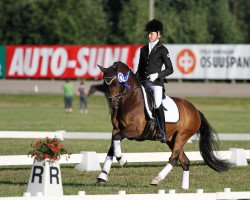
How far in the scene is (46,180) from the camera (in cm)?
1388

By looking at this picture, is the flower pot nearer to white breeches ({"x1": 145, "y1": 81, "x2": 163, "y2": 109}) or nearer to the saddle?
the saddle

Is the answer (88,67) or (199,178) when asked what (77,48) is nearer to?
(88,67)

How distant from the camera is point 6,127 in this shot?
1412 inches

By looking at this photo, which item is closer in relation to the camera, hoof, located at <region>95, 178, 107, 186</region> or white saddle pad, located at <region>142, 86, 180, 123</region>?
hoof, located at <region>95, 178, 107, 186</region>

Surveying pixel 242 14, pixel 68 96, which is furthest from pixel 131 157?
pixel 242 14

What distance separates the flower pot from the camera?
45.6ft

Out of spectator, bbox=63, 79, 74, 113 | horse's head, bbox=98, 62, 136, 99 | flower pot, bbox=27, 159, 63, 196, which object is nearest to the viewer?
flower pot, bbox=27, 159, 63, 196

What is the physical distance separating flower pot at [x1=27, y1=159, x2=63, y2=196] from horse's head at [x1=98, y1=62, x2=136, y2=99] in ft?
7.51

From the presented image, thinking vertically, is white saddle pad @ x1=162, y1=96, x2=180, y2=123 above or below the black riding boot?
above

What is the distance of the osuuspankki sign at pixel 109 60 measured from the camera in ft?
201

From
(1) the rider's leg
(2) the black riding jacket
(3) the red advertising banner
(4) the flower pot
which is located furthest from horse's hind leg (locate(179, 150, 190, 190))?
(3) the red advertising banner

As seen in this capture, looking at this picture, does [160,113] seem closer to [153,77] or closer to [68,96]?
[153,77]

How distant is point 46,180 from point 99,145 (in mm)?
14405

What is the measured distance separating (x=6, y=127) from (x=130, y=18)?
130 ft
